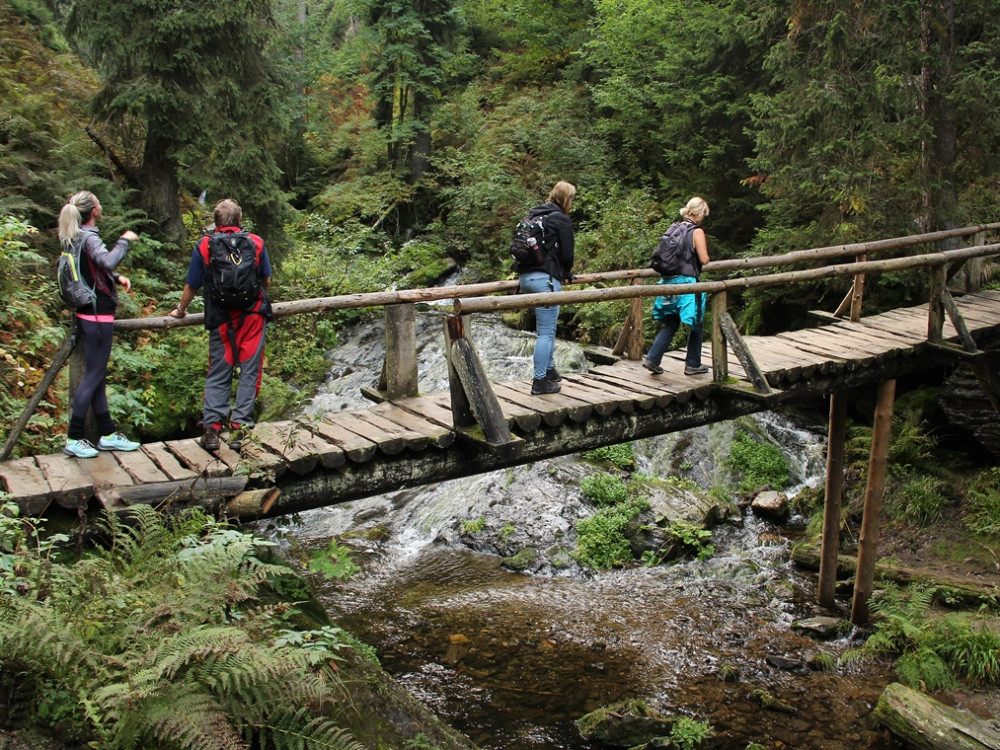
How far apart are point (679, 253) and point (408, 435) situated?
340 centimetres

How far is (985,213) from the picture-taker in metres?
12.7

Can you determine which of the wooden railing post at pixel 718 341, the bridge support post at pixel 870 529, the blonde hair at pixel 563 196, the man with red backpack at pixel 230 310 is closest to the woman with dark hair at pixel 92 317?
the man with red backpack at pixel 230 310

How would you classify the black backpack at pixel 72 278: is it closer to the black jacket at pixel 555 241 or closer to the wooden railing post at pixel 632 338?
the black jacket at pixel 555 241

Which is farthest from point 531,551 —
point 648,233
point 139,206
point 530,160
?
point 530,160

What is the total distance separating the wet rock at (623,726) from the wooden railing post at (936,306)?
19.1 feet

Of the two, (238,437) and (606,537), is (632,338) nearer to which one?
(606,537)

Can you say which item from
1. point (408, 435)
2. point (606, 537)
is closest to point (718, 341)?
point (408, 435)

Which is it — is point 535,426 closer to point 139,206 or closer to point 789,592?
point 789,592

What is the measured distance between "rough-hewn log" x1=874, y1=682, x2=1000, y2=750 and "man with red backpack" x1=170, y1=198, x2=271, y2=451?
6468 mm

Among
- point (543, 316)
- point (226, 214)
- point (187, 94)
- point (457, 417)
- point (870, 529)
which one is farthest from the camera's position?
point (187, 94)

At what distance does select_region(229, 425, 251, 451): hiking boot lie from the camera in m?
5.42

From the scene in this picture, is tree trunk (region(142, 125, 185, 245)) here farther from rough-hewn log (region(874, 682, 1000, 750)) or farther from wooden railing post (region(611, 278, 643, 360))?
rough-hewn log (region(874, 682, 1000, 750))

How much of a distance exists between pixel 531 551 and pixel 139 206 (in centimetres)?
1042

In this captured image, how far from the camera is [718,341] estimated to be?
7246mm
